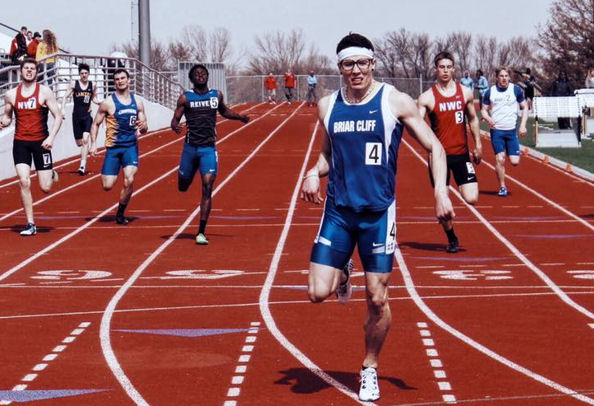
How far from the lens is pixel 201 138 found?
16.4 m

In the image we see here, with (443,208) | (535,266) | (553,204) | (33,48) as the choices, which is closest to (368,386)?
(443,208)

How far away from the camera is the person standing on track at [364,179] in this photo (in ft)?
25.3

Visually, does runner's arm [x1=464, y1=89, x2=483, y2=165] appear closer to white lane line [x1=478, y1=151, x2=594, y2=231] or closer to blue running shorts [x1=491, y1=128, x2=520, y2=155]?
white lane line [x1=478, y1=151, x2=594, y2=231]

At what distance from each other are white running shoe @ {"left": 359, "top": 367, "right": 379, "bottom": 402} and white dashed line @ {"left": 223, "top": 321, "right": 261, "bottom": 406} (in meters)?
0.69

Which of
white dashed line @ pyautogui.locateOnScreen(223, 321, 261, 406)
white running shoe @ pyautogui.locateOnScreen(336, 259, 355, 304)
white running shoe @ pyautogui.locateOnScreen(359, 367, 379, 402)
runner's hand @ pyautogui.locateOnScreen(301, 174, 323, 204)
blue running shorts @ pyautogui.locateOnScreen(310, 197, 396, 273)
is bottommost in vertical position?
white dashed line @ pyautogui.locateOnScreen(223, 321, 261, 406)

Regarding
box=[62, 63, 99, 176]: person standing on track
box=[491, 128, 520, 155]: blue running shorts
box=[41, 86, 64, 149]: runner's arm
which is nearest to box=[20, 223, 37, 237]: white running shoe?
box=[41, 86, 64, 149]: runner's arm

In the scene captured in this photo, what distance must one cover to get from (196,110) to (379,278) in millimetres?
9097

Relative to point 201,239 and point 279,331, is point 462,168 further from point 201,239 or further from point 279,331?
point 279,331

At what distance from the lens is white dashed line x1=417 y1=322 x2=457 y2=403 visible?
777cm

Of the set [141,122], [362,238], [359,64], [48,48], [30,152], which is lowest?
[362,238]

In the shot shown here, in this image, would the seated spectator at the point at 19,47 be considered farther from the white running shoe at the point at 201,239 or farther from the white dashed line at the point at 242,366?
the white dashed line at the point at 242,366

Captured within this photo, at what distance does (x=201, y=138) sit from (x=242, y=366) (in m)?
7.92

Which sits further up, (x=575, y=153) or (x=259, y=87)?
(x=259, y=87)

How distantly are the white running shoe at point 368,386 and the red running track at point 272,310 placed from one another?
81 millimetres
